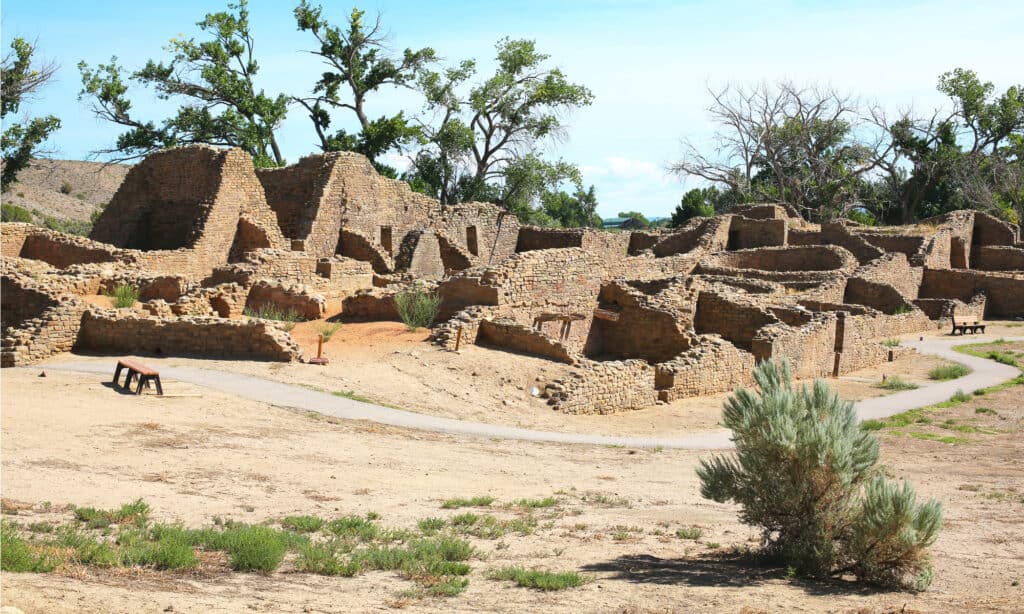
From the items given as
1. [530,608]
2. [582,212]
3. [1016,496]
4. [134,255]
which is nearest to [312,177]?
[134,255]

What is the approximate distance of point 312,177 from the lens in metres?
31.5

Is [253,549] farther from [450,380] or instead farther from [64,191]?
[64,191]

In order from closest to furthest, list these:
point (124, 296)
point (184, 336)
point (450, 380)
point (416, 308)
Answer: point (184, 336), point (450, 380), point (124, 296), point (416, 308)

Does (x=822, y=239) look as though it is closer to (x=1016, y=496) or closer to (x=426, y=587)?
(x=1016, y=496)

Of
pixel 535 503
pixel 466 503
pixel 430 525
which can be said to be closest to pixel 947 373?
pixel 535 503

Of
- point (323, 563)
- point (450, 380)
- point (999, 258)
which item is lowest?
point (323, 563)

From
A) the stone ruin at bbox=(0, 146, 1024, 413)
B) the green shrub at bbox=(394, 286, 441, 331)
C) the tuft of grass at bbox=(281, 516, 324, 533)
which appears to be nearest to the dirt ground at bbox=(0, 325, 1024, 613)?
the tuft of grass at bbox=(281, 516, 324, 533)

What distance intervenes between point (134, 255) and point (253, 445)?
1286 cm

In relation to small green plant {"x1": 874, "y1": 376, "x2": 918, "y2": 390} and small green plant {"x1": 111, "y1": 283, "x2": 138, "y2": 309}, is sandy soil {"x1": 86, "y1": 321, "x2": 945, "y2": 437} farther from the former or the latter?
small green plant {"x1": 874, "y1": 376, "x2": 918, "y2": 390}

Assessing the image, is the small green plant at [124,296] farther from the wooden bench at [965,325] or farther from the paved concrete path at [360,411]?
the wooden bench at [965,325]

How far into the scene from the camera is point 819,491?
9.22m

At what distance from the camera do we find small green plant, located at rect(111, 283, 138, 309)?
20.1 m

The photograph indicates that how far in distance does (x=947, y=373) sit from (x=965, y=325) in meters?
9.05

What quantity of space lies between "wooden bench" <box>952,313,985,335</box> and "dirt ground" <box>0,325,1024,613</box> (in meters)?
14.7
